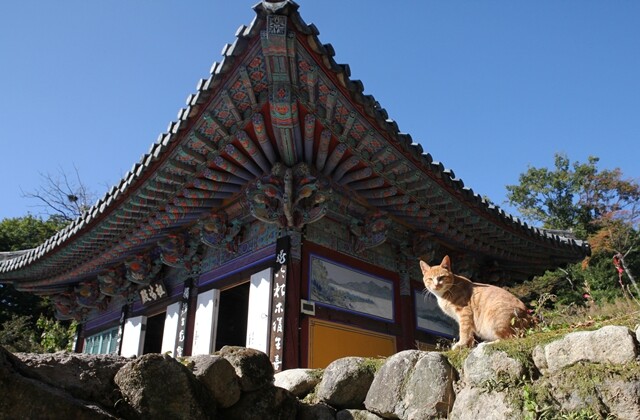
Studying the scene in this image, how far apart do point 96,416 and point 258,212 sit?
14.6 feet

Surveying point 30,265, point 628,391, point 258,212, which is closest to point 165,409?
point 628,391

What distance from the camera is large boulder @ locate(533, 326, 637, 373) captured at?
3596mm

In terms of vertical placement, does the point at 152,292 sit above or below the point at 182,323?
above

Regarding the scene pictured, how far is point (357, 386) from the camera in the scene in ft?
15.9

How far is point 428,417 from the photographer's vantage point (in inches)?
166

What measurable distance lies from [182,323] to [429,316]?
4.46m

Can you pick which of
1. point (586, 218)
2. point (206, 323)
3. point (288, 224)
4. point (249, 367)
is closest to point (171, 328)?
point (206, 323)

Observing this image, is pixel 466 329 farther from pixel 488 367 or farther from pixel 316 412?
pixel 316 412

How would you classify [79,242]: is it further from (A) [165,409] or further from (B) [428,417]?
(B) [428,417]

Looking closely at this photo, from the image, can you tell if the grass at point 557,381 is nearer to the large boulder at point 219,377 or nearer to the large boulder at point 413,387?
the large boulder at point 413,387

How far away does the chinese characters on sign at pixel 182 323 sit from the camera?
905 cm

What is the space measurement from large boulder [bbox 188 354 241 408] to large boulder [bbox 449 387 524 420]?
1.77 metres

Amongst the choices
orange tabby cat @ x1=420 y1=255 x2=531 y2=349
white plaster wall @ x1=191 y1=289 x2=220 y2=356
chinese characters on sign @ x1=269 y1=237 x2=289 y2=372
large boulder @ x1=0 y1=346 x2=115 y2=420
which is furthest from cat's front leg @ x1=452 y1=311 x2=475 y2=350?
white plaster wall @ x1=191 y1=289 x2=220 y2=356

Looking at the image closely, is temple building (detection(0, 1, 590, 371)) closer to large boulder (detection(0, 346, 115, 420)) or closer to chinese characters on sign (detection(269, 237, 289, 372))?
chinese characters on sign (detection(269, 237, 289, 372))
